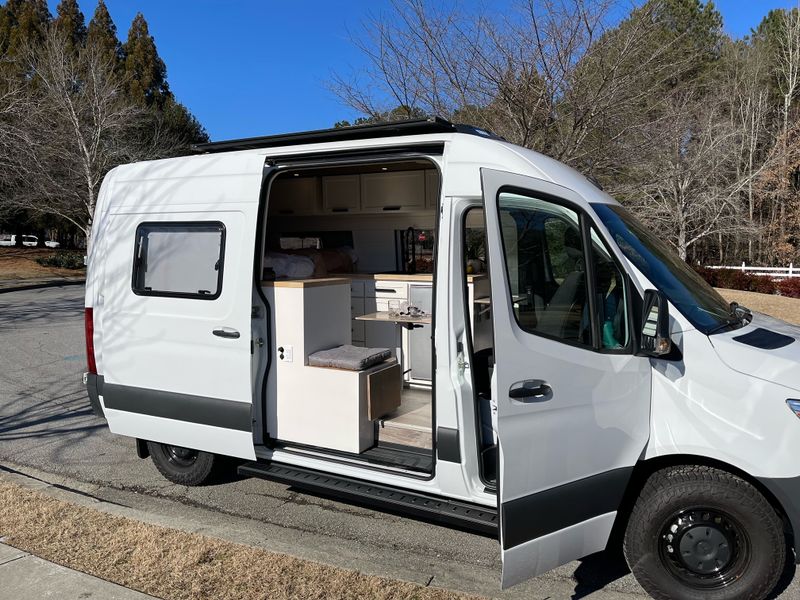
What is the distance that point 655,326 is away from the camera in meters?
3.24

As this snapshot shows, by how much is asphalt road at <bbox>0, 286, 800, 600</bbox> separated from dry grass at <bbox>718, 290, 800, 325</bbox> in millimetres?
14669

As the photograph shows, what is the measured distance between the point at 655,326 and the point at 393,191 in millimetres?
4071

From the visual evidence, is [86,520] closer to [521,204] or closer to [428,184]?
[521,204]

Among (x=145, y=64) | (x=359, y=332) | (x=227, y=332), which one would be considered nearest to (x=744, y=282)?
(x=359, y=332)

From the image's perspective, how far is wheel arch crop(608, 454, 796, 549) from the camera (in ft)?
10.6

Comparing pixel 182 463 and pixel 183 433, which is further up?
pixel 183 433

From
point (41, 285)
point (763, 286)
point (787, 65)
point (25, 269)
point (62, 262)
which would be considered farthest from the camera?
point (787, 65)

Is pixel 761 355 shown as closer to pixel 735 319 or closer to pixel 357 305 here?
pixel 735 319

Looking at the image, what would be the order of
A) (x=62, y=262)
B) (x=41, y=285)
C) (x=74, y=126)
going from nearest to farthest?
(x=74, y=126), (x=41, y=285), (x=62, y=262)

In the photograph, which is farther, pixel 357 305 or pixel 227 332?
pixel 357 305

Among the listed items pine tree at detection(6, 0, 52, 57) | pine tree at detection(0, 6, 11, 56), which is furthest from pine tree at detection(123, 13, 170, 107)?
pine tree at detection(0, 6, 11, 56)

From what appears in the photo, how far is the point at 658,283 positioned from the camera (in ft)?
11.5

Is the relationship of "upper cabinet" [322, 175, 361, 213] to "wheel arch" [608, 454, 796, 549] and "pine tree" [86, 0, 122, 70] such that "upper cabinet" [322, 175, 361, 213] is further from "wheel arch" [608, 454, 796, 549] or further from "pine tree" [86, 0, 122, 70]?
"pine tree" [86, 0, 122, 70]

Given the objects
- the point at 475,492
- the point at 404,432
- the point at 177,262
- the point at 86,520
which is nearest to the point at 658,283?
the point at 475,492
